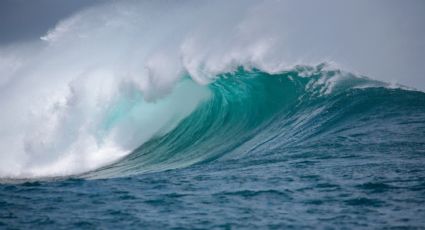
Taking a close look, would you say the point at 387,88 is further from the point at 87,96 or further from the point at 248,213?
the point at 87,96

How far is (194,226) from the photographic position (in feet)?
14.0

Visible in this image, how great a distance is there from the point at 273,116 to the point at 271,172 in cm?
456

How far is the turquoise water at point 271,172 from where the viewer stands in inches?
176

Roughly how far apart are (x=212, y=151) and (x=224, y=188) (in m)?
3.42

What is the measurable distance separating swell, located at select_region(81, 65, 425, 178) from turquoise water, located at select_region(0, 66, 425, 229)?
0.03 metres

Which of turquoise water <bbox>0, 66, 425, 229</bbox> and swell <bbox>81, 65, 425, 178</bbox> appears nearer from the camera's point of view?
turquoise water <bbox>0, 66, 425, 229</bbox>

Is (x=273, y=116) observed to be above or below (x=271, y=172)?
above

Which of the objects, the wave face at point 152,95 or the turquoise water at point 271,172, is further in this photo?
the wave face at point 152,95

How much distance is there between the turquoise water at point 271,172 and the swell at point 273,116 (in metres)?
0.03

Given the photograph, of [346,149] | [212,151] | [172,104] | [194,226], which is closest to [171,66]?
[172,104]

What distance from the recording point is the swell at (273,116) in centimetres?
844

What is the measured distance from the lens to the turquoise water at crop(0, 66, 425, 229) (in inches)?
176

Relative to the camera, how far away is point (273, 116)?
420 inches

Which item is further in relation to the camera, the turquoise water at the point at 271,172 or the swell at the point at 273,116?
the swell at the point at 273,116
